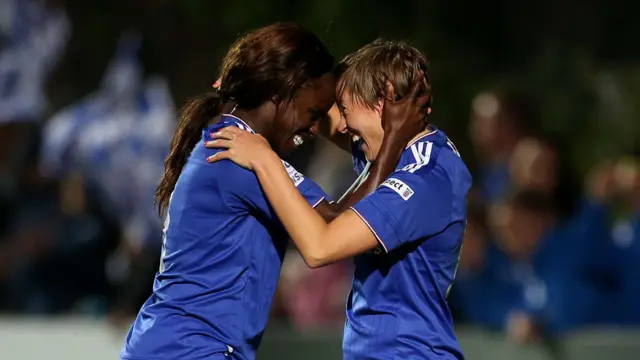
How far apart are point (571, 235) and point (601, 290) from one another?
35cm

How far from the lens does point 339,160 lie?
8.18 m

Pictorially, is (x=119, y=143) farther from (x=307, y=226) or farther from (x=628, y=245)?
(x=307, y=226)

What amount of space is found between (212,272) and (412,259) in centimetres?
53

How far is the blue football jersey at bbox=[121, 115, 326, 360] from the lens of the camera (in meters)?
3.33

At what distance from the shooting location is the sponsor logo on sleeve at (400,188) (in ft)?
11.1

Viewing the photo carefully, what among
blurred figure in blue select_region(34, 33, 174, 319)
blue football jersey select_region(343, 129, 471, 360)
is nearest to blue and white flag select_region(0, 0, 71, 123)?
blurred figure in blue select_region(34, 33, 174, 319)

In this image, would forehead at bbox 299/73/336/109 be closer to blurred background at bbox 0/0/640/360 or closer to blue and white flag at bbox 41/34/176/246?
blurred background at bbox 0/0/640/360

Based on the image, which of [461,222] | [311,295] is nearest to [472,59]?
[311,295]

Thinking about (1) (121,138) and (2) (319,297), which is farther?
(1) (121,138)

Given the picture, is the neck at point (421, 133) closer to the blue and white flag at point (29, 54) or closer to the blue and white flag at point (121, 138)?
the blue and white flag at point (121, 138)

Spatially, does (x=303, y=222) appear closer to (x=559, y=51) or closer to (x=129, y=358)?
(x=129, y=358)

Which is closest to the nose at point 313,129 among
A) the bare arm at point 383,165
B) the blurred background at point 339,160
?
the bare arm at point 383,165

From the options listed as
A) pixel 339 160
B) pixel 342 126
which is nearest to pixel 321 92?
pixel 342 126

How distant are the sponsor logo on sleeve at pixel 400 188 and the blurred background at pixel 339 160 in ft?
9.61
